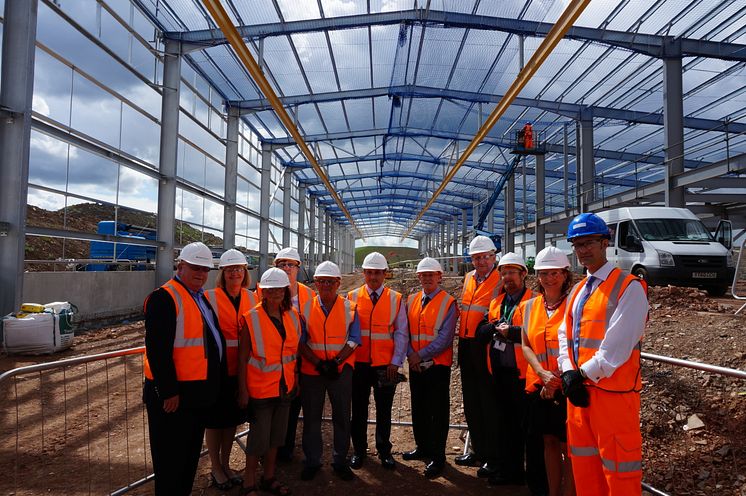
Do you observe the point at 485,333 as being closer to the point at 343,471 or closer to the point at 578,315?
the point at 578,315

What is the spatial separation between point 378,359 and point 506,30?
31.6 ft

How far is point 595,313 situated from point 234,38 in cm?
899

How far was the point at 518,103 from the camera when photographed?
15.5 meters

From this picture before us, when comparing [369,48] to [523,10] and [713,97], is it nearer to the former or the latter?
[523,10]

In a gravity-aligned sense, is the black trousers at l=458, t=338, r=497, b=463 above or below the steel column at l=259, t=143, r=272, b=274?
below

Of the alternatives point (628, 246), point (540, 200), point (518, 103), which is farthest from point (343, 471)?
point (540, 200)

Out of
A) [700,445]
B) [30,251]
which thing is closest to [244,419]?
[700,445]

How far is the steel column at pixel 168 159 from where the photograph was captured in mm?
12242

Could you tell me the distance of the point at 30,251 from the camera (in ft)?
44.4

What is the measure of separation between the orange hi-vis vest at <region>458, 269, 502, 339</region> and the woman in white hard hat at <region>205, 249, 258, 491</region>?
1.87 meters

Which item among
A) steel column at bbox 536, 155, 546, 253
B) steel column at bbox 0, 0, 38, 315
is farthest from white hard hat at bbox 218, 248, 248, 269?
steel column at bbox 536, 155, 546, 253

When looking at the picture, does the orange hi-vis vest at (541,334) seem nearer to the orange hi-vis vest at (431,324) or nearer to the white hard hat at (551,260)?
the white hard hat at (551,260)

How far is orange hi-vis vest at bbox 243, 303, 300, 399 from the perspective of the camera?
338 cm

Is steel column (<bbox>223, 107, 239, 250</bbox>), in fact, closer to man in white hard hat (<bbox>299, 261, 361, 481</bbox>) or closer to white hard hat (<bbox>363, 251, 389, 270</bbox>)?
white hard hat (<bbox>363, 251, 389, 270</bbox>)
